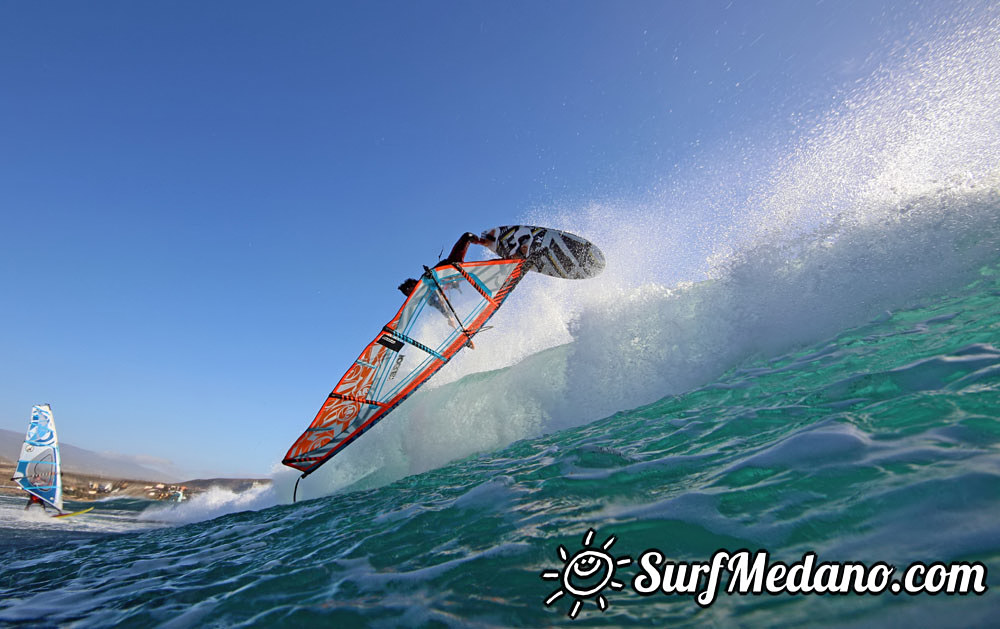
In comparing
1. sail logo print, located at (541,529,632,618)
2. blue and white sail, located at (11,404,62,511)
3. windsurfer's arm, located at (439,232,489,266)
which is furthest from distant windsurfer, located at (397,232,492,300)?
blue and white sail, located at (11,404,62,511)

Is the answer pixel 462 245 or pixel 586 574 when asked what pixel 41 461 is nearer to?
pixel 462 245

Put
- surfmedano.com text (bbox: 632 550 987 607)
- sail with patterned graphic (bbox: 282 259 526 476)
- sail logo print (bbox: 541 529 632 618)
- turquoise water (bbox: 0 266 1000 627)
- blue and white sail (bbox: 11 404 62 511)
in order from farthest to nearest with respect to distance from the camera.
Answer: blue and white sail (bbox: 11 404 62 511), sail with patterned graphic (bbox: 282 259 526 476), sail logo print (bbox: 541 529 632 618), turquoise water (bbox: 0 266 1000 627), surfmedano.com text (bbox: 632 550 987 607)

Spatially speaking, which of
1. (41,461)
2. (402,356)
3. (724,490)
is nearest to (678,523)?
(724,490)

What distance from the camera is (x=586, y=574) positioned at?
2.07 meters

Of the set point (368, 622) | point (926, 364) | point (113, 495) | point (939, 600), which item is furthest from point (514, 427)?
point (113, 495)

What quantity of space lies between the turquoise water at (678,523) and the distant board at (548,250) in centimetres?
601

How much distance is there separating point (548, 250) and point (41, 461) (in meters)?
22.3

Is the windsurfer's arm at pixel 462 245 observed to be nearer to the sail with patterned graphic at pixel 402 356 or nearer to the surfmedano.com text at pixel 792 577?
the sail with patterned graphic at pixel 402 356

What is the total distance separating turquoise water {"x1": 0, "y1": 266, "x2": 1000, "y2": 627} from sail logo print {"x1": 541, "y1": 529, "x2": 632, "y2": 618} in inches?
2.0

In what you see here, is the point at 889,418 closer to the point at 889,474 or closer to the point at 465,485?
the point at 889,474

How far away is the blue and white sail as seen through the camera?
690 inches

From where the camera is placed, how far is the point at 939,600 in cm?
132

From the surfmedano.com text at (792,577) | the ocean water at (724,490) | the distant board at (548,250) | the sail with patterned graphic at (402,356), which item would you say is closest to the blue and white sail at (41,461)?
the ocean water at (724,490)

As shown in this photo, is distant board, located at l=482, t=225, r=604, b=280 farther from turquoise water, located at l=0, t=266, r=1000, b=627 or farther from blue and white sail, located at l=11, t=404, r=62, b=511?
blue and white sail, located at l=11, t=404, r=62, b=511
